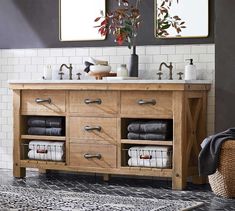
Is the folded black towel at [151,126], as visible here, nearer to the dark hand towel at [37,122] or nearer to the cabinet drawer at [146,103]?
the cabinet drawer at [146,103]

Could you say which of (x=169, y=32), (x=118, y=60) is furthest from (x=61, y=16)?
(x=169, y=32)

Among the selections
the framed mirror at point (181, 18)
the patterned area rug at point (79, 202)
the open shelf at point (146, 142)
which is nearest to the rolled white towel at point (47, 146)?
the open shelf at point (146, 142)

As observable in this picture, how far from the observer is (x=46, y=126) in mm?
6637

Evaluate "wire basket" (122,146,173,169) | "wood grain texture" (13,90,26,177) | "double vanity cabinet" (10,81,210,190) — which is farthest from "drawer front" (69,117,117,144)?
"wood grain texture" (13,90,26,177)

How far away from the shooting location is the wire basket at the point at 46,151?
654 centimetres

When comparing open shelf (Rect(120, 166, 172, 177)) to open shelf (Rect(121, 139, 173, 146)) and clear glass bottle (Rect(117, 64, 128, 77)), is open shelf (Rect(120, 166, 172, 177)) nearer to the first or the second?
open shelf (Rect(121, 139, 173, 146))

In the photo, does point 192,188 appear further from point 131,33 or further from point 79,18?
point 79,18

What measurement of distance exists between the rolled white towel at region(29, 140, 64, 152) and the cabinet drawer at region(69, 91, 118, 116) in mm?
377

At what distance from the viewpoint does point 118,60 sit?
698 centimetres

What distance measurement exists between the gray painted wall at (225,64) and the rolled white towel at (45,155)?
5.18 ft

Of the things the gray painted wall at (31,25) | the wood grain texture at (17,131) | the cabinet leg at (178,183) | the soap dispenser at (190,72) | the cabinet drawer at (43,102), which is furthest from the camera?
the gray painted wall at (31,25)

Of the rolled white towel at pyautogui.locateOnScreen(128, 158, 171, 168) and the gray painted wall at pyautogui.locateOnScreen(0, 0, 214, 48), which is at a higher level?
the gray painted wall at pyautogui.locateOnScreen(0, 0, 214, 48)

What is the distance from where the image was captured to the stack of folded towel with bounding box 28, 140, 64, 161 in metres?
6.54

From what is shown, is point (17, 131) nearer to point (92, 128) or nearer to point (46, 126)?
point (46, 126)
